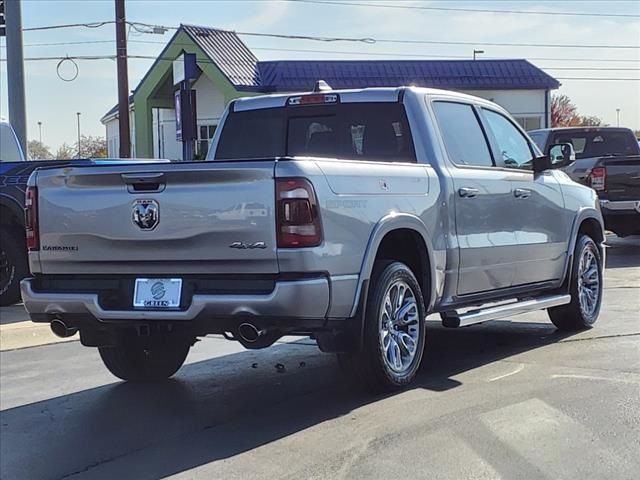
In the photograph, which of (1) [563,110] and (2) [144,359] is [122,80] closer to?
(2) [144,359]

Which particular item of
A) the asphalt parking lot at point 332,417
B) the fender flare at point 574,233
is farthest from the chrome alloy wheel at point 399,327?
the fender flare at point 574,233

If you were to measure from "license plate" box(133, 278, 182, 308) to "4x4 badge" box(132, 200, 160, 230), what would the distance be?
1.07 ft

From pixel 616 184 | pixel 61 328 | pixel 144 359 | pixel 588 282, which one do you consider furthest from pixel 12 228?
pixel 616 184

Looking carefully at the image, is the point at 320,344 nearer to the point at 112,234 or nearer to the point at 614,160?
the point at 112,234

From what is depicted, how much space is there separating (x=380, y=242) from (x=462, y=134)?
1.60 m

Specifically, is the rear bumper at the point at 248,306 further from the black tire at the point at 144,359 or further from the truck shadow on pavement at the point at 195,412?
the black tire at the point at 144,359

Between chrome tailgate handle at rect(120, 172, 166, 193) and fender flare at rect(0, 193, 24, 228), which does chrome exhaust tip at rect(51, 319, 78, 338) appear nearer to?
chrome tailgate handle at rect(120, 172, 166, 193)

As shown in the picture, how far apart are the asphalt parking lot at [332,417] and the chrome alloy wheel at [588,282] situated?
395 mm

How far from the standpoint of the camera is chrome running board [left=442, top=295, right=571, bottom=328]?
20.9ft

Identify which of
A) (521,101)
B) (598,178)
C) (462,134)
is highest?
(521,101)

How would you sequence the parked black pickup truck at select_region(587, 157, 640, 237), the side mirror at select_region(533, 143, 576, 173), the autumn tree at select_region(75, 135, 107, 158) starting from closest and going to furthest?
the side mirror at select_region(533, 143, 576, 173), the parked black pickup truck at select_region(587, 157, 640, 237), the autumn tree at select_region(75, 135, 107, 158)

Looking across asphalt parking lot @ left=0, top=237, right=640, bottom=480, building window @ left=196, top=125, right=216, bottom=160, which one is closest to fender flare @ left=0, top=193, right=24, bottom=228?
asphalt parking lot @ left=0, top=237, right=640, bottom=480

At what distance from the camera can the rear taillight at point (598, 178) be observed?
14.5m

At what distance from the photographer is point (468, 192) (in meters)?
6.52
